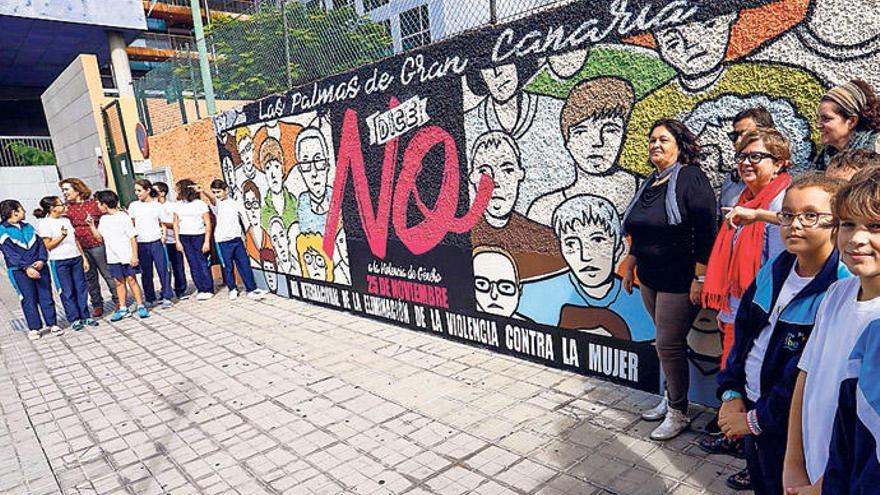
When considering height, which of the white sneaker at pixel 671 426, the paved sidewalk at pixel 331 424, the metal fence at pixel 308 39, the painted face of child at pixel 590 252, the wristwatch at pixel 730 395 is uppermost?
the metal fence at pixel 308 39

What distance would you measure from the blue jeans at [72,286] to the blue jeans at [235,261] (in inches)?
71.7

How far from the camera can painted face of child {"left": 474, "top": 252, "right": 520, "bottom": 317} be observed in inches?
181

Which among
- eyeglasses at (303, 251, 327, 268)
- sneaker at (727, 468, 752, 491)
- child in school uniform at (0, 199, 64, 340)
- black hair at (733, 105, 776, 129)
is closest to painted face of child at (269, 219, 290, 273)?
eyeglasses at (303, 251, 327, 268)

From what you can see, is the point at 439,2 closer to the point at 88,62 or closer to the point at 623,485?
the point at 623,485

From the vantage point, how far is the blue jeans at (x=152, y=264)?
7676 mm

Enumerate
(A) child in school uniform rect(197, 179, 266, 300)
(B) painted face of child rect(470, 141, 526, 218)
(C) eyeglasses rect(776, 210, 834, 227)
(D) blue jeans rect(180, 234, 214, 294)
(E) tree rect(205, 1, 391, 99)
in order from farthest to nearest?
(D) blue jeans rect(180, 234, 214, 294), (A) child in school uniform rect(197, 179, 266, 300), (E) tree rect(205, 1, 391, 99), (B) painted face of child rect(470, 141, 526, 218), (C) eyeglasses rect(776, 210, 834, 227)

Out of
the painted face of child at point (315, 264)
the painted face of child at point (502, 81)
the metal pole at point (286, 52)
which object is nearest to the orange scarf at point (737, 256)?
the painted face of child at point (502, 81)

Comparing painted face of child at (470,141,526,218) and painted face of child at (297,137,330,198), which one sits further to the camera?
painted face of child at (297,137,330,198)

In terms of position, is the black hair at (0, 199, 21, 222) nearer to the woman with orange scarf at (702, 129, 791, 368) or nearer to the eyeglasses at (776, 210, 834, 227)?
the woman with orange scarf at (702, 129, 791, 368)

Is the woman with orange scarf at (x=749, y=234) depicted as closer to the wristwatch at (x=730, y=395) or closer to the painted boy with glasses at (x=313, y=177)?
the wristwatch at (x=730, y=395)

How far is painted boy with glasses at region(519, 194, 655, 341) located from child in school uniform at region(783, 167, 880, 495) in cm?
209

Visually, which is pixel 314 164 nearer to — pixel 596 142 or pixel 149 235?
pixel 149 235

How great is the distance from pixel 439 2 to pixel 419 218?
2058 millimetres

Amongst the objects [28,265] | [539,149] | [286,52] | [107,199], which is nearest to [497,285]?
[539,149]
